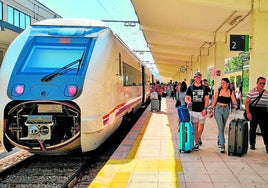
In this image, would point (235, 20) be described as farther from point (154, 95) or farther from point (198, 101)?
point (198, 101)

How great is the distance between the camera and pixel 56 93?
5.98 metres

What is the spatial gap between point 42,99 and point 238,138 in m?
3.67

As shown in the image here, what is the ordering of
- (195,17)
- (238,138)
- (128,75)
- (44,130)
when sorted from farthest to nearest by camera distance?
(195,17)
(128,75)
(238,138)
(44,130)

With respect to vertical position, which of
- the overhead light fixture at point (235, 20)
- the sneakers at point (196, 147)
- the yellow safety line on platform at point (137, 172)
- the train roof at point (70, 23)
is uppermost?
the overhead light fixture at point (235, 20)

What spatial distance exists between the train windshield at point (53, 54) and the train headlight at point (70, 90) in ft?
1.11

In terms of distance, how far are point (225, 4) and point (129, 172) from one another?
309 inches

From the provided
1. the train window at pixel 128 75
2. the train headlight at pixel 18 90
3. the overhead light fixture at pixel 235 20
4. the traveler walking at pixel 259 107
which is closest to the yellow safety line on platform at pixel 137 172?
the traveler walking at pixel 259 107

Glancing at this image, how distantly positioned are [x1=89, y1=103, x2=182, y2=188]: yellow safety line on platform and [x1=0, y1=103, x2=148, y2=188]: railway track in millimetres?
592

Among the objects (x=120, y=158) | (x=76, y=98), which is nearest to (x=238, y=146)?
(x=120, y=158)

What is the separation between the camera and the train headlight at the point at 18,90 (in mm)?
6012

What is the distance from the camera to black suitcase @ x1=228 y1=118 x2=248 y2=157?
634 centimetres

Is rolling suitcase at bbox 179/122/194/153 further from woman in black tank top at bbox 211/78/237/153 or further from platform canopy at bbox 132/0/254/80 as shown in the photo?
platform canopy at bbox 132/0/254/80

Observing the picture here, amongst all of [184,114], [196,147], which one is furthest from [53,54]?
[196,147]

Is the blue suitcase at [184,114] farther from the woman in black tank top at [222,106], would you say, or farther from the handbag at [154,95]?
the handbag at [154,95]
